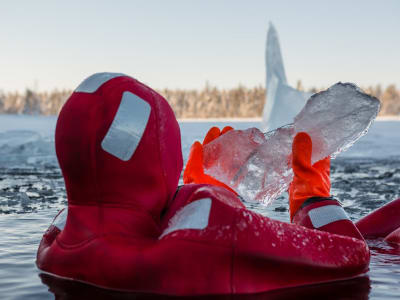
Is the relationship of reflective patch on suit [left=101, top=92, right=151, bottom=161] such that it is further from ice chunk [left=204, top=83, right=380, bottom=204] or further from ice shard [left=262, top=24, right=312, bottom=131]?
ice shard [left=262, top=24, right=312, bottom=131]

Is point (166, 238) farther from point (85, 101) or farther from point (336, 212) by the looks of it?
point (336, 212)

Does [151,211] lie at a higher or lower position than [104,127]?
lower

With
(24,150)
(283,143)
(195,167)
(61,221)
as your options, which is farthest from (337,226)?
(24,150)

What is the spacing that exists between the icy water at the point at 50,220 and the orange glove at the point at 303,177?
542 mm

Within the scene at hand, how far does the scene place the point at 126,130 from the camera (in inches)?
93.4

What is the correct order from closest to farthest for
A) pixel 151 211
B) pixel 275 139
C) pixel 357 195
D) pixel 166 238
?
pixel 166 238, pixel 151 211, pixel 275 139, pixel 357 195

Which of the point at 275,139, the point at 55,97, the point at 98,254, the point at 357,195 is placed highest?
the point at 275,139

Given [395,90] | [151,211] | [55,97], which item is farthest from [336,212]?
[55,97]

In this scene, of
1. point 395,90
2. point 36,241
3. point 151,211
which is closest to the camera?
point 151,211

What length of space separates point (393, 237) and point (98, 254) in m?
2.17

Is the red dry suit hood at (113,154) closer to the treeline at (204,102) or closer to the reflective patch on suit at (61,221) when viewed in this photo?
the reflective patch on suit at (61,221)

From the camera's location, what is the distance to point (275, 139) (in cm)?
332

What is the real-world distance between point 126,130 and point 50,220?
2.24 m

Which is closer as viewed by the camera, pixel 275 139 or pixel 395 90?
pixel 275 139
